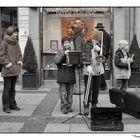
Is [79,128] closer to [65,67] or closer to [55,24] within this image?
[65,67]

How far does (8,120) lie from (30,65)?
13.4 feet

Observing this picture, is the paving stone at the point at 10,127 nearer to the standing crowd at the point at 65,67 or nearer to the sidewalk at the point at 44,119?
the sidewalk at the point at 44,119

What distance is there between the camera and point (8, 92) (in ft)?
29.2

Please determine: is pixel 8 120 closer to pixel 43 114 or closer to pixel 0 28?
pixel 43 114

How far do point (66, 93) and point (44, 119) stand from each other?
0.77 metres

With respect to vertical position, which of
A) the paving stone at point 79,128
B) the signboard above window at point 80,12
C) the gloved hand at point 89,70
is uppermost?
the signboard above window at point 80,12

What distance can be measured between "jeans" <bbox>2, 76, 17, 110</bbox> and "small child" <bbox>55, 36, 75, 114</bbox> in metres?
0.99

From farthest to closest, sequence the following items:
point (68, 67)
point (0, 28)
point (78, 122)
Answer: point (0, 28) < point (68, 67) < point (78, 122)

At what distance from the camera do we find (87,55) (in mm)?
8344

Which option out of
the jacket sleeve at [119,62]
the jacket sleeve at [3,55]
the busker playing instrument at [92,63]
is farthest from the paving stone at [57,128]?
the jacket sleeve at [119,62]

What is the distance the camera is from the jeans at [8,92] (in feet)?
28.9

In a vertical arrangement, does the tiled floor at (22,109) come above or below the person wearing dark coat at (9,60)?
below

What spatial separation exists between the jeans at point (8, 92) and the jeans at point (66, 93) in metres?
0.99
